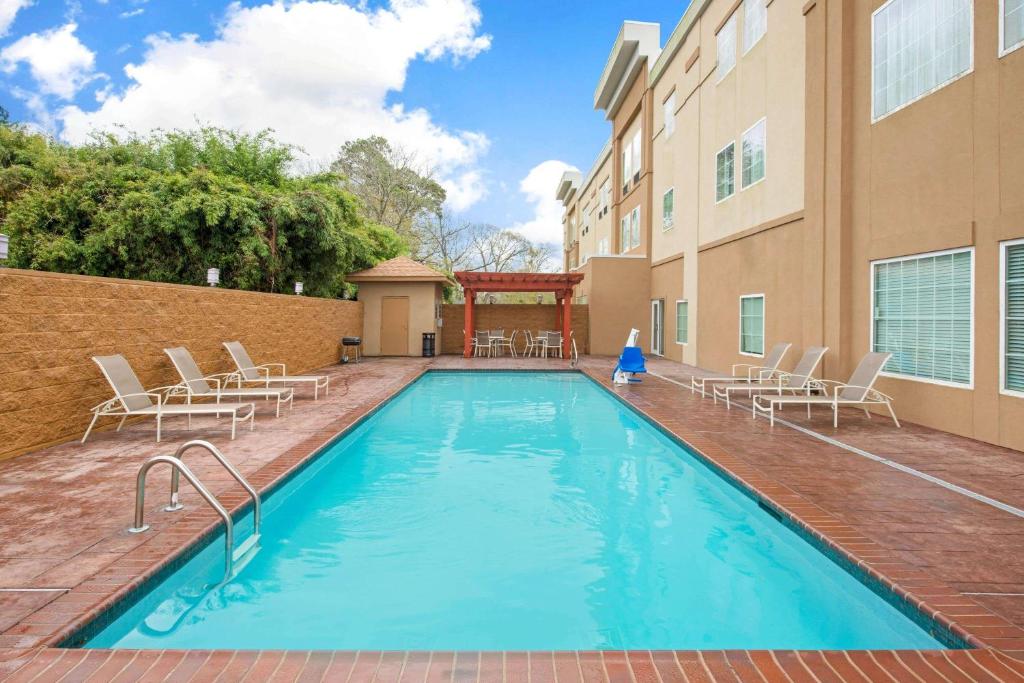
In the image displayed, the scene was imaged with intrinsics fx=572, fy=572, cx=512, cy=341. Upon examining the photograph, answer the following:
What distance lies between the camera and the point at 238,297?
9750 millimetres

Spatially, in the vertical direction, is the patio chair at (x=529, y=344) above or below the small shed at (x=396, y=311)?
below

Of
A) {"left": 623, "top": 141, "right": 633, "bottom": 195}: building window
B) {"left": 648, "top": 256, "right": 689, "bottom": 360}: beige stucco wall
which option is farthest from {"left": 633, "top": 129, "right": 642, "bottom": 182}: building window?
{"left": 648, "top": 256, "right": 689, "bottom": 360}: beige stucco wall

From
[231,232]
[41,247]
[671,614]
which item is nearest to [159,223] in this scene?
[231,232]

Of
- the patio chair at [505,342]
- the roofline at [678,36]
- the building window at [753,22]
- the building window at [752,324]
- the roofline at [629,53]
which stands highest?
the roofline at [629,53]

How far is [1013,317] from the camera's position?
584 cm

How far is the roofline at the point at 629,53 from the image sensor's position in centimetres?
1984

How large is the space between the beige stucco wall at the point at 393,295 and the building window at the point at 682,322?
299 inches

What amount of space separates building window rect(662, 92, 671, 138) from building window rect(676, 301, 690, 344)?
5.30 meters

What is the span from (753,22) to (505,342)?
11845 millimetres

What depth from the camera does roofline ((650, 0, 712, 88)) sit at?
14.7 m

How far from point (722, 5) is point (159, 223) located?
1472 centimetres

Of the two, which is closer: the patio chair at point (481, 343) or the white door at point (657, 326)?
the white door at point (657, 326)

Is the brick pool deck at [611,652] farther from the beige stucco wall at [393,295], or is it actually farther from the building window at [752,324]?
the beige stucco wall at [393,295]

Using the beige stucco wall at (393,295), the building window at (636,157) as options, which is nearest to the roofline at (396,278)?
the beige stucco wall at (393,295)
